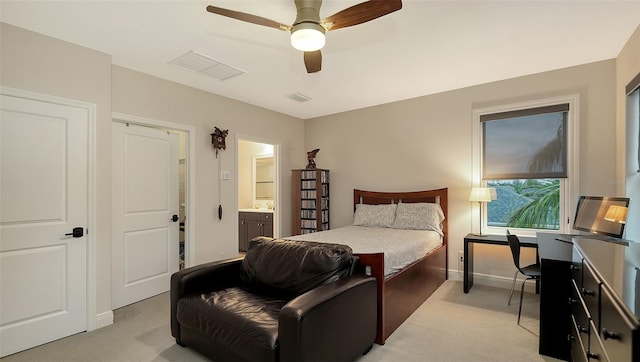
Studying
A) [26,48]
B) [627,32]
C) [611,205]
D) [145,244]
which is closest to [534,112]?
[627,32]

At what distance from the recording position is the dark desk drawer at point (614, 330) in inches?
36.9

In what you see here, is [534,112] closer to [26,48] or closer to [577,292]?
[577,292]

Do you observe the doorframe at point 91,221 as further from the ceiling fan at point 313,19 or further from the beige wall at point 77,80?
the ceiling fan at point 313,19

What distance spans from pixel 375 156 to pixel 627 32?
3.03 metres

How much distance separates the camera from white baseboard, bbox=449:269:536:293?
365 cm

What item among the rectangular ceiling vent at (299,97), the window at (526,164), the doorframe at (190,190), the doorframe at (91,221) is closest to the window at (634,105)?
the window at (526,164)

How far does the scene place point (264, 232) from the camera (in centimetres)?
548

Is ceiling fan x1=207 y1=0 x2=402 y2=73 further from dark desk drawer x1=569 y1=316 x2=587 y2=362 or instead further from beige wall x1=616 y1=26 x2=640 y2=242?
beige wall x1=616 y1=26 x2=640 y2=242

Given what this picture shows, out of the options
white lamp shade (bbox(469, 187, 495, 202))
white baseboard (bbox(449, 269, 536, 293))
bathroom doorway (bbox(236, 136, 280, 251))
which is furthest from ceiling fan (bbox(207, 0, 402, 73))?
bathroom doorway (bbox(236, 136, 280, 251))

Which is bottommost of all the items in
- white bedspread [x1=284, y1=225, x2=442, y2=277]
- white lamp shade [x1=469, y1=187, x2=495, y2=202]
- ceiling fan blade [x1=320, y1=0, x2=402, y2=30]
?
white bedspread [x1=284, y1=225, x2=442, y2=277]

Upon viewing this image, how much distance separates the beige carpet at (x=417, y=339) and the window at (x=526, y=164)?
1051mm

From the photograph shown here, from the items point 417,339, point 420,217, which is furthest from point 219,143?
point 417,339

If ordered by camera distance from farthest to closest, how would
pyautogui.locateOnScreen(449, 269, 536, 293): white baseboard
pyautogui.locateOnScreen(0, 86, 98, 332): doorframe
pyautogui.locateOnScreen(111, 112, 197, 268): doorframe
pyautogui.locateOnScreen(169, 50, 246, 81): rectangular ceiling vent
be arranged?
pyautogui.locateOnScreen(111, 112, 197, 268): doorframe
pyautogui.locateOnScreen(449, 269, 536, 293): white baseboard
pyautogui.locateOnScreen(169, 50, 246, 81): rectangular ceiling vent
pyautogui.locateOnScreen(0, 86, 98, 332): doorframe

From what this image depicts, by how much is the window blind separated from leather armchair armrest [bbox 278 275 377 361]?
8.66 ft
